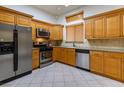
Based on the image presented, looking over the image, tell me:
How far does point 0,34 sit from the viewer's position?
2.71 meters

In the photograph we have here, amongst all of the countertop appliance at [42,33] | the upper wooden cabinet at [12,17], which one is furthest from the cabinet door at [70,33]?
the upper wooden cabinet at [12,17]

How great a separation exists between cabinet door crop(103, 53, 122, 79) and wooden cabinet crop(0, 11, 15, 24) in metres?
3.35

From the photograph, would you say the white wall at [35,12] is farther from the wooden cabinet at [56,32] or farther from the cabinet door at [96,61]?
the cabinet door at [96,61]

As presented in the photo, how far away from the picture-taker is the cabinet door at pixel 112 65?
117 inches

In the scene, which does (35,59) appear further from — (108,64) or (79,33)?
(108,64)

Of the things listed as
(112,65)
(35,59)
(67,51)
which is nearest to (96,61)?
(112,65)

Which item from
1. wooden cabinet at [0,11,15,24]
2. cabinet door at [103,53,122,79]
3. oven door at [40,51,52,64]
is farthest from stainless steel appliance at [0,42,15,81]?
cabinet door at [103,53,122,79]

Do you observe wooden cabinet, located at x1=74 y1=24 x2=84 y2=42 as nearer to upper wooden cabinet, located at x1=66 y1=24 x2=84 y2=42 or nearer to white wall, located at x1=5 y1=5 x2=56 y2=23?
upper wooden cabinet, located at x1=66 y1=24 x2=84 y2=42

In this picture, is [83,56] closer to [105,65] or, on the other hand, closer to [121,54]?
[105,65]

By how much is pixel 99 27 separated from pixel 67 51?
6.67 ft

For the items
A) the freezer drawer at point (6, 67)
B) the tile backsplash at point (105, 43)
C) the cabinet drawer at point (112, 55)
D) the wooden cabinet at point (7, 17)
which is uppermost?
the wooden cabinet at point (7, 17)
